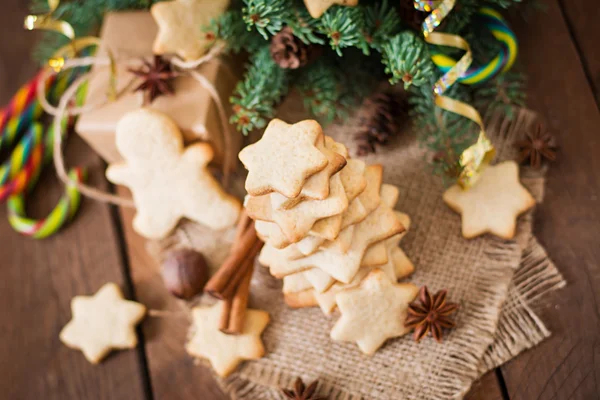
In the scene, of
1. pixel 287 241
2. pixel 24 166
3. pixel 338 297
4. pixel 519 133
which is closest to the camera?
pixel 287 241

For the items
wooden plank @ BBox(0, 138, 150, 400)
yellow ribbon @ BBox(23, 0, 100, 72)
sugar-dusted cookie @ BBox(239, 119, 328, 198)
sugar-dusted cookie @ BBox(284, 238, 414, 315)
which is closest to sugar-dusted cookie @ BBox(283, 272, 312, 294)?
sugar-dusted cookie @ BBox(284, 238, 414, 315)

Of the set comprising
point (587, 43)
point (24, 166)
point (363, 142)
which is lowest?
point (24, 166)

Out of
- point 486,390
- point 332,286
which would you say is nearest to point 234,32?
point 332,286

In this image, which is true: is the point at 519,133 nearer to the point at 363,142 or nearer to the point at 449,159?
the point at 449,159

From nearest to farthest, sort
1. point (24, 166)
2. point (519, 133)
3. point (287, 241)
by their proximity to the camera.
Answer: point (287, 241) < point (519, 133) < point (24, 166)

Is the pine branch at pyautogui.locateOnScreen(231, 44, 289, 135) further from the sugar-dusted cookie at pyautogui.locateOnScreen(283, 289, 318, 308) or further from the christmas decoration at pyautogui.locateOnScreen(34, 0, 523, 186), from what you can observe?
the sugar-dusted cookie at pyautogui.locateOnScreen(283, 289, 318, 308)

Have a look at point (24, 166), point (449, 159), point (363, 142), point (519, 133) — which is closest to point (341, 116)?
point (363, 142)

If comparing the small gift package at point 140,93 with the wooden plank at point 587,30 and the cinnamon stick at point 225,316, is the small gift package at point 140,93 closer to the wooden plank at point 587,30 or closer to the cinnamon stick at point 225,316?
the cinnamon stick at point 225,316
